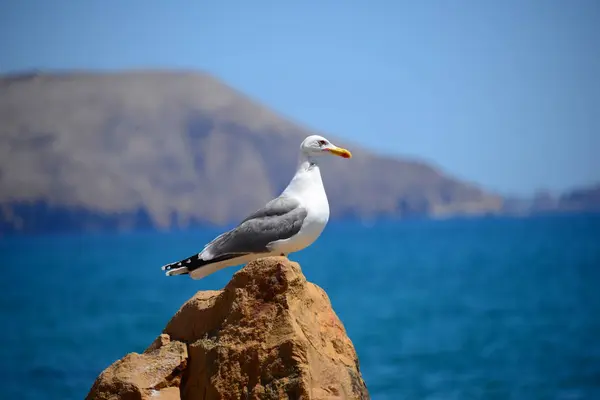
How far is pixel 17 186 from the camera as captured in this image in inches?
5969

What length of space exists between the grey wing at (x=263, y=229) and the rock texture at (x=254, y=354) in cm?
168

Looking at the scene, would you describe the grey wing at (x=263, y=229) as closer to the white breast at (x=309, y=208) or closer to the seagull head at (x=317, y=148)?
the white breast at (x=309, y=208)

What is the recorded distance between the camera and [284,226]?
28.8 feet

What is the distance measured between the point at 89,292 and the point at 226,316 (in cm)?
6834

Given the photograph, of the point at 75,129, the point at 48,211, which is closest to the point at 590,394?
the point at 48,211

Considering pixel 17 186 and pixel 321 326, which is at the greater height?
pixel 17 186

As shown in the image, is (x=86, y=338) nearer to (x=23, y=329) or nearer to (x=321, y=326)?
(x=23, y=329)

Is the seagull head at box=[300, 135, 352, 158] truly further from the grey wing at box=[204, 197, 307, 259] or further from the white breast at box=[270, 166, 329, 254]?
the grey wing at box=[204, 197, 307, 259]

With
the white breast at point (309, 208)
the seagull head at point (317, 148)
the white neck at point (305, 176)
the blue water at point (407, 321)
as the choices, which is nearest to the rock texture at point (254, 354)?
the white breast at point (309, 208)

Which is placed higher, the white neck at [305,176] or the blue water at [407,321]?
the blue water at [407,321]

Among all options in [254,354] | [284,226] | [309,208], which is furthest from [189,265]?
[254,354]

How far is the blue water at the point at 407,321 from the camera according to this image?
30953 millimetres

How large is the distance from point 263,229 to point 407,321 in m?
41.2

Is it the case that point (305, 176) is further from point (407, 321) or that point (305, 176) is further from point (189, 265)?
point (407, 321)
